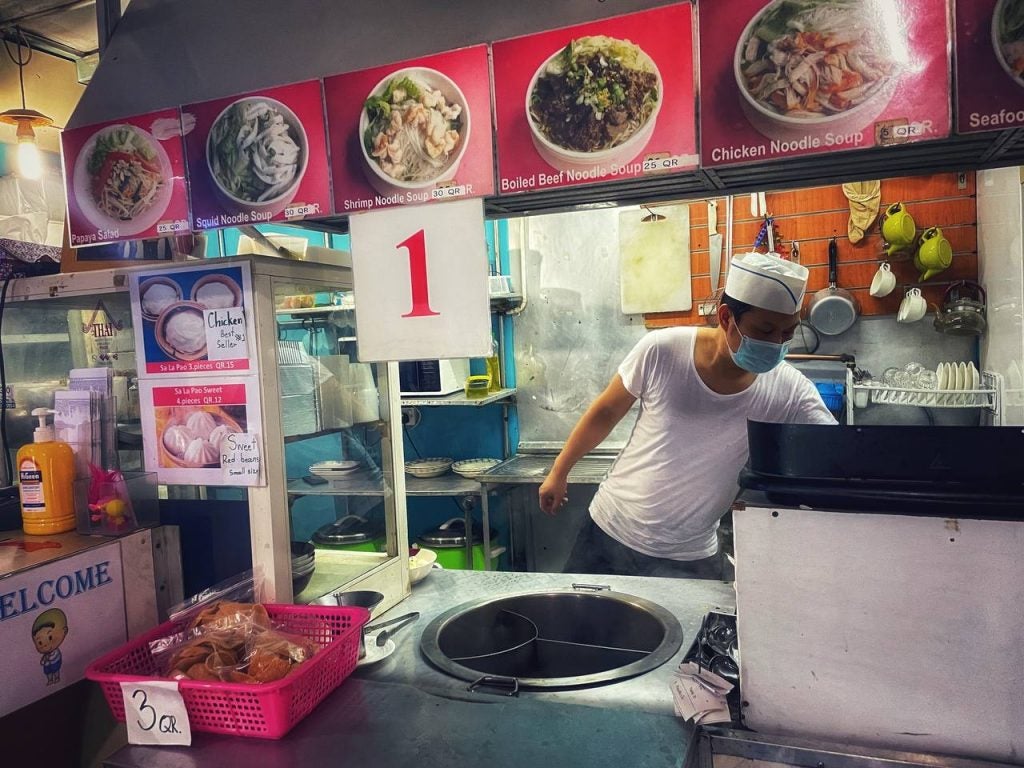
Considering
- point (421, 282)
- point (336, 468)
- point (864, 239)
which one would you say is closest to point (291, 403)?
point (336, 468)

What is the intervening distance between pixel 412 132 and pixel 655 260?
3.30m

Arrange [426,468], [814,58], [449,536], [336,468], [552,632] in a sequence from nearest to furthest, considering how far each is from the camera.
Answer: [814,58] → [552,632] → [336,468] → [449,536] → [426,468]

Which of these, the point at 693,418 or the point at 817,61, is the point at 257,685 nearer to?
the point at 817,61

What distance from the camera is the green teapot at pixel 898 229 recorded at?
384 centimetres

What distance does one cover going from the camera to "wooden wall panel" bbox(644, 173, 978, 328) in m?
3.93

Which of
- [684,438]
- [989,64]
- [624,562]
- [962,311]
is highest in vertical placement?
[989,64]

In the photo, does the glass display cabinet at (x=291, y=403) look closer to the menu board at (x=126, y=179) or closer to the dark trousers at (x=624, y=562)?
the menu board at (x=126, y=179)

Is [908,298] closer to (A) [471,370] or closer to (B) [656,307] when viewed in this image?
(B) [656,307]

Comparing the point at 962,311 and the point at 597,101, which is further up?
the point at 597,101

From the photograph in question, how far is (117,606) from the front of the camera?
166cm

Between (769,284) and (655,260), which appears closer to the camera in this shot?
(769,284)

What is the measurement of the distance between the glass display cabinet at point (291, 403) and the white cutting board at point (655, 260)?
2.78 meters

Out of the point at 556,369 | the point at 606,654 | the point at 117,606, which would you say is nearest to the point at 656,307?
the point at 556,369

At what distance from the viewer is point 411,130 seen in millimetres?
1459
